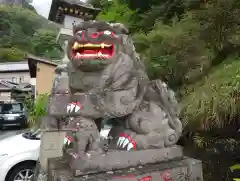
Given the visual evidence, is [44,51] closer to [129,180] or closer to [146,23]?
[146,23]

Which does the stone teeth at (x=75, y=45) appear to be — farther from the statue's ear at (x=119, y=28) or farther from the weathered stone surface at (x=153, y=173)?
the weathered stone surface at (x=153, y=173)

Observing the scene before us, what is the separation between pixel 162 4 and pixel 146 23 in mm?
699

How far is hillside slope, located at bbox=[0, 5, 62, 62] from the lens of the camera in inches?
1064

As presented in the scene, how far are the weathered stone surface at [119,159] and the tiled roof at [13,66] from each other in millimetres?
27421

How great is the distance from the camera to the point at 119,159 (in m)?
2.18

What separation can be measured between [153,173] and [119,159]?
30cm

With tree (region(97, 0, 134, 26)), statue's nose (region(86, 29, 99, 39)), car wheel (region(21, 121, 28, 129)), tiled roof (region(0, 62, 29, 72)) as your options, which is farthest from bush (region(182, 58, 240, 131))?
tiled roof (region(0, 62, 29, 72))

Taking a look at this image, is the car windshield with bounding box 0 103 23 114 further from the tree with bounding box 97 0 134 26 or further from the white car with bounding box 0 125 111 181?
the white car with bounding box 0 125 111 181

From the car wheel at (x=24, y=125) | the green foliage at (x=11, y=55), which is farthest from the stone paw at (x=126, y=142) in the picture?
the green foliage at (x=11, y=55)

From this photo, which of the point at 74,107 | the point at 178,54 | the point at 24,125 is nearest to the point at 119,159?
the point at 74,107

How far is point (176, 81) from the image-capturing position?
19.2 ft

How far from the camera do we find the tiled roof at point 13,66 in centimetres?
2788

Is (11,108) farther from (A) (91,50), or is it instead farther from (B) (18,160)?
(A) (91,50)

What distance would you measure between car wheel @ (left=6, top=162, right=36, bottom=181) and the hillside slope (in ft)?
75.2
